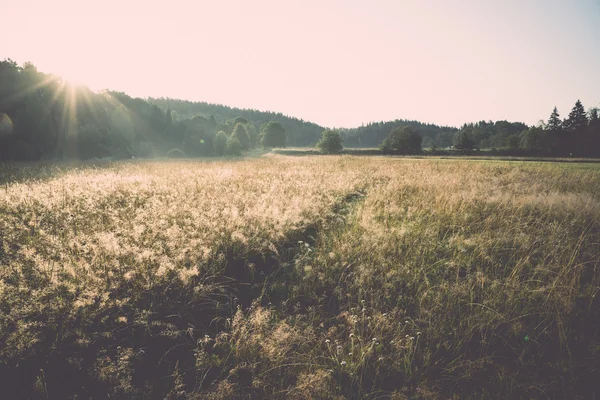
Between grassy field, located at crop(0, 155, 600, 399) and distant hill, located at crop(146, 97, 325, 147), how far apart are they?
147078 mm

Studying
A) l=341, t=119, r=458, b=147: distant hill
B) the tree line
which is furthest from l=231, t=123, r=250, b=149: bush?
l=341, t=119, r=458, b=147: distant hill

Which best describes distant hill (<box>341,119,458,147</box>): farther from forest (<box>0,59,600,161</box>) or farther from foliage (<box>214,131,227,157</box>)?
foliage (<box>214,131,227,157</box>)

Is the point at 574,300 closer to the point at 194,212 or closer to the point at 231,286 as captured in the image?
the point at 231,286

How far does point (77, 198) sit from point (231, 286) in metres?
4.55

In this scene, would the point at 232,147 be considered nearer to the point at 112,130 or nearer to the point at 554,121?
the point at 112,130

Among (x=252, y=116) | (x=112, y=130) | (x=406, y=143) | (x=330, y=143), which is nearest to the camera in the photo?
(x=112, y=130)

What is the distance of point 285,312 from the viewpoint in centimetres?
273

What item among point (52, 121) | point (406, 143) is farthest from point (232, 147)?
point (406, 143)

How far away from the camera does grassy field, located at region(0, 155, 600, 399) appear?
72.8 inches

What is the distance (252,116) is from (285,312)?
190416mm

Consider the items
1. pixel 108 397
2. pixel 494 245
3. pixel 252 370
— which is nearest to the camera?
pixel 108 397

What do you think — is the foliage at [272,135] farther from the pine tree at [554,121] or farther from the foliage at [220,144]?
the pine tree at [554,121]

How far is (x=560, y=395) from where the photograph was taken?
181 cm

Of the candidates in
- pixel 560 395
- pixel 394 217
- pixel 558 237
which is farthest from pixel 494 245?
pixel 560 395
